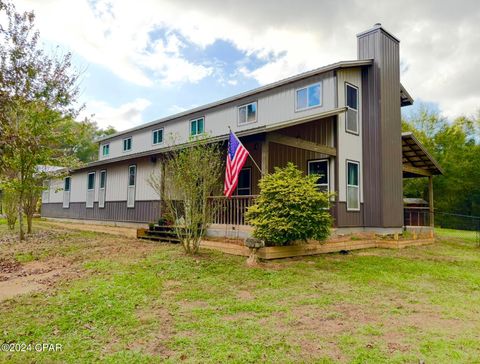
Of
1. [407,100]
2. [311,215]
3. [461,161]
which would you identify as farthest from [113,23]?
[461,161]

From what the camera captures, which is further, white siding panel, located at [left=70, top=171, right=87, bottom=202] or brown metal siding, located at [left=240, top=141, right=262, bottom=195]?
white siding panel, located at [left=70, top=171, right=87, bottom=202]

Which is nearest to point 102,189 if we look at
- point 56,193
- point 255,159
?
point 56,193

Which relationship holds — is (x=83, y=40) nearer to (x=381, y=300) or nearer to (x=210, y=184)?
(x=210, y=184)

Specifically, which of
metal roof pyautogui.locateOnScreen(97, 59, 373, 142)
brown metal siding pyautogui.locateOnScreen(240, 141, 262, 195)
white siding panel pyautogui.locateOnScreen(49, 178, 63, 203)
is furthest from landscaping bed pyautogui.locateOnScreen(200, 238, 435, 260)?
white siding panel pyautogui.locateOnScreen(49, 178, 63, 203)

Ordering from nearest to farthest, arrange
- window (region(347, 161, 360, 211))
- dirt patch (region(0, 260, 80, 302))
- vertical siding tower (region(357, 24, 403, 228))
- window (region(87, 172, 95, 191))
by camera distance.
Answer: dirt patch (region(0, 260, 80, 302))
window (region(347, 161, 360, 211))
vertical siding tower (region(357, 24, 403, 228))
window (region(87, 172, 95, 191))

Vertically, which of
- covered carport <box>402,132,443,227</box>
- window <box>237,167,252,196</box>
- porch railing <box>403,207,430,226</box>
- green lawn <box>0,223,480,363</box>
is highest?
covered carport <box>402,132,443,227</box>

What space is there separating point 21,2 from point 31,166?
5303 mm

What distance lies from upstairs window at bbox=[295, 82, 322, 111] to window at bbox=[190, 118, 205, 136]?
A: 6081 millimetres

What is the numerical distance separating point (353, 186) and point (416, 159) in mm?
5594

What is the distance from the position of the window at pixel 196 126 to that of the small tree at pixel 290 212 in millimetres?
10113

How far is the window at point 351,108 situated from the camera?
1255 centimetres

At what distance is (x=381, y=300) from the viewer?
16.9 feet

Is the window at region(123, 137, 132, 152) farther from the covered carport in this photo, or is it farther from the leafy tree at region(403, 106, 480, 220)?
the leafy tree at region(403, 106, 480, 220)

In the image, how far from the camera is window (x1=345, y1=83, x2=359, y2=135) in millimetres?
12555
